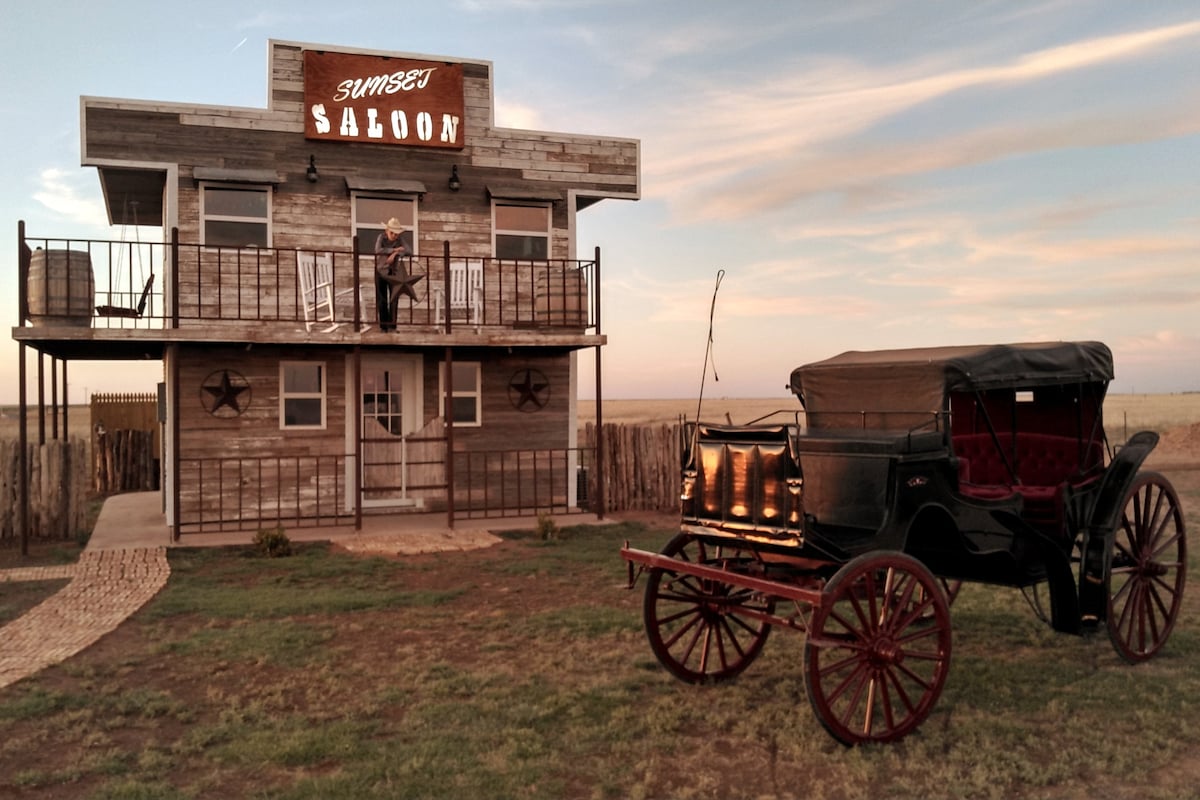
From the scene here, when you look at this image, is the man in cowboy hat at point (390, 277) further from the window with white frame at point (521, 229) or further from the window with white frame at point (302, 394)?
the window with white frame at point (521, 229)

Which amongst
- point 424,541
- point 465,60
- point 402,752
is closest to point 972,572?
point 402,752

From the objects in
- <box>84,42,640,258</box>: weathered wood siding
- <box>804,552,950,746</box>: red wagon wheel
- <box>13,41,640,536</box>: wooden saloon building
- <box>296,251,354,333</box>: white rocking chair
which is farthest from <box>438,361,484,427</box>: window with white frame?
<box>804,552,950,746</box>: red wagon wheel

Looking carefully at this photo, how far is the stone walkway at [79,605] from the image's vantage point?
7527 mm

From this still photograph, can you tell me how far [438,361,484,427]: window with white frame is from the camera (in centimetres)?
1563

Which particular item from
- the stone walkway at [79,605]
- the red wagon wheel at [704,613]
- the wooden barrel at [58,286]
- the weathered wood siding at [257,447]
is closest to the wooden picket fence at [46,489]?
the weathered wood siding at [257,447]

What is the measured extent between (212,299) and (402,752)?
35.5 ft

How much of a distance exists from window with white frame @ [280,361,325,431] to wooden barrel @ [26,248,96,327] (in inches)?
122

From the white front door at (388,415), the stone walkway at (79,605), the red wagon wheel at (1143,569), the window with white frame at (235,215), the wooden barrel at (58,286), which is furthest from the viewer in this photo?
the white front door at (388,415)

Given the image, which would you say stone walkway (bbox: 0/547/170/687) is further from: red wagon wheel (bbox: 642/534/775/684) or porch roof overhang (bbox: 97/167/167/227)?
porch roof overhang (bbox: 97/167/167/227)

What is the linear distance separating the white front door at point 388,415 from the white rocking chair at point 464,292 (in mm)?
1040

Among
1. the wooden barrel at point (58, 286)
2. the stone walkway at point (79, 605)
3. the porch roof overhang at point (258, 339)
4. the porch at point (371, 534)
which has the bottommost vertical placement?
the stone walkway at point (79, 605)

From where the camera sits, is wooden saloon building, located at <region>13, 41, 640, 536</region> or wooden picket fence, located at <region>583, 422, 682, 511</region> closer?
wooden saloon building, located at <region>13, 41, 640, 536</region>

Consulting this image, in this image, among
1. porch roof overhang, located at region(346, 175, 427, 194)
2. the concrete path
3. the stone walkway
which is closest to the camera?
the stone walkway

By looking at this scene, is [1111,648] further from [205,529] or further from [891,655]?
[205,529]
